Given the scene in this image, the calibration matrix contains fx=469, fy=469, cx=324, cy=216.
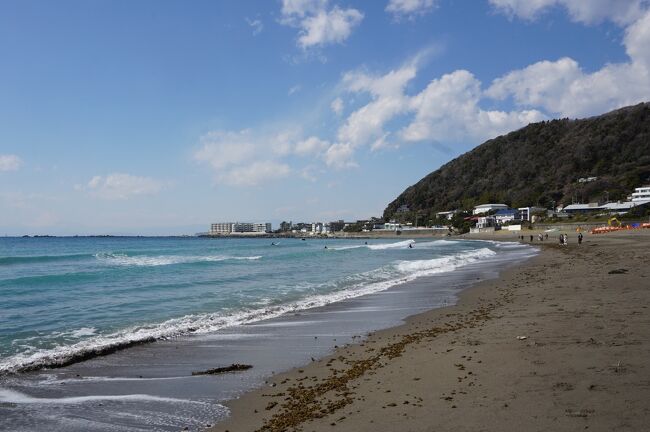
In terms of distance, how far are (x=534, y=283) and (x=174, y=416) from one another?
16.7 m

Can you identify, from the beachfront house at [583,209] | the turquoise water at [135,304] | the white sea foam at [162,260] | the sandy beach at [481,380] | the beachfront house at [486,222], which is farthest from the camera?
the beachfront house at [486,222]

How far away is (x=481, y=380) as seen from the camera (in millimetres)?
6465

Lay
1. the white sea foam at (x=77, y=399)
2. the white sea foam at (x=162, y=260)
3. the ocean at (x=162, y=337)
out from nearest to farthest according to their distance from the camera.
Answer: the ocean at (x=162, y=337), the white sea foam at (x=77, y=399), the white sea foam at (x=162, y=260)

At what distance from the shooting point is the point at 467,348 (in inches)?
338

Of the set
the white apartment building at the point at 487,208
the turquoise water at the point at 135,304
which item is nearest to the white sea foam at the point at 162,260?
the turquoise water at the point at 135,304

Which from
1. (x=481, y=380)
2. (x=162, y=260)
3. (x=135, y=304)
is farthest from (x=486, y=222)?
(x=481, y=380)

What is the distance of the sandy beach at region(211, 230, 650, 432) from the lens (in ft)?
16.7

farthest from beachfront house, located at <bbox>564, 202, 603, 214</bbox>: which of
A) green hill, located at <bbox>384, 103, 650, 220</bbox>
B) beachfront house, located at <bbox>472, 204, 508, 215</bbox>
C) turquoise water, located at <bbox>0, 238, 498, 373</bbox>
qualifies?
turquoise water, located at <bbox>0, 238, 498, 373</bbox>

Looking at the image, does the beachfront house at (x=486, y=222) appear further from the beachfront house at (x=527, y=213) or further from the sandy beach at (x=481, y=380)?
the sandy beach at (x=481, y=380)

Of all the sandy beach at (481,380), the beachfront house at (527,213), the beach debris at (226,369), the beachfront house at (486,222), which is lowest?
the beach debris at (226,369)

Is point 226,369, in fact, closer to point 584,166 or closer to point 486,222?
point 486,222

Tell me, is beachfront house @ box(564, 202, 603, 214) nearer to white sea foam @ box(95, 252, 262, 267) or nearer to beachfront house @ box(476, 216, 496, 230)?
beachfront house @ box(476, 216, 496, 230)

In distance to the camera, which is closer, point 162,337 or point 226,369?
point 226,369

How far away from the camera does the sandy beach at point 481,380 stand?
510 cm
